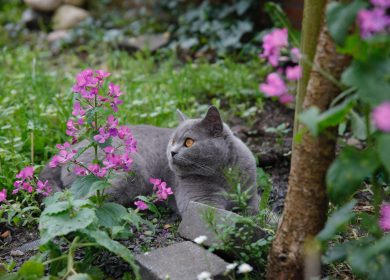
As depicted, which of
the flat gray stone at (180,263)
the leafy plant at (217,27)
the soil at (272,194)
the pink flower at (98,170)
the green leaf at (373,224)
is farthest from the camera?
the leafy plant at (217,27)

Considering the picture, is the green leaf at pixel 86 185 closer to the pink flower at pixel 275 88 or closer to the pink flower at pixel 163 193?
the pink flower at pixel 163 193

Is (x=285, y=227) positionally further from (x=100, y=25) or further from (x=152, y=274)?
(x=100, y=25)

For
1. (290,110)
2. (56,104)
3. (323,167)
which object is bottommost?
(290,110)

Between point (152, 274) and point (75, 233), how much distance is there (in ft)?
0.99

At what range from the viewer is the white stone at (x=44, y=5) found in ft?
23.3

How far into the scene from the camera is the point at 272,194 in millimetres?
3080

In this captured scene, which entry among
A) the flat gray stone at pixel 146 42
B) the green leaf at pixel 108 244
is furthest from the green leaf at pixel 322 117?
the flat gray stone at pixel 146 42

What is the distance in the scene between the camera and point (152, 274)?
204 cm

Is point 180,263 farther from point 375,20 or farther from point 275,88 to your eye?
point 375,20

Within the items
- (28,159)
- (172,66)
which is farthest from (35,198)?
(172,66)

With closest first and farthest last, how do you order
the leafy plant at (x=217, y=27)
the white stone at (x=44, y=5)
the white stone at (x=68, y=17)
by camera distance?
the leafy plant at (x=217, y=27) < the white stone at (x=68, y=17) < the white stone at (x=44, y=5)

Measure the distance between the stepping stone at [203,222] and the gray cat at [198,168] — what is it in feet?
1.18

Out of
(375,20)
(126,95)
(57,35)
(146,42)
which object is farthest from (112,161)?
(57,35)

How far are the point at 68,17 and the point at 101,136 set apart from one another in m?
5.05
